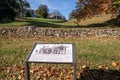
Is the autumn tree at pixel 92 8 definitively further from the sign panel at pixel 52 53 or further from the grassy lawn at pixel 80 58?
the sign panel at pixel 52 53

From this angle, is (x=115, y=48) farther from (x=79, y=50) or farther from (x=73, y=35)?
(x=73, y=35)

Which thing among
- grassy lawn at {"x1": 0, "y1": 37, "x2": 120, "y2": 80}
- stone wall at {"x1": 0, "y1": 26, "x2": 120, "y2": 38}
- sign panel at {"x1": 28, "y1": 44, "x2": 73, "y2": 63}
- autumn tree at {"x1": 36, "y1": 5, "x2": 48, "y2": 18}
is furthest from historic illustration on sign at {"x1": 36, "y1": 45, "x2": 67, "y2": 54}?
autumn tree at {"x1": 36, "y1": 5, "x2": 48, "y2": 18}

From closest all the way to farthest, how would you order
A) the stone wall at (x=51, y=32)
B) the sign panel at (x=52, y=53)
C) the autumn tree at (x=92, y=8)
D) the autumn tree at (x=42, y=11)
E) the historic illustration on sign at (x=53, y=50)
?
the sign panel at (x=52, y=53)
the historic illustration on sign at (x=53, y=50)
the stone wall at (x=51, y=32)
the autumn tree at (x=92, y=8)
the autumn tree at (x=42, y=11)

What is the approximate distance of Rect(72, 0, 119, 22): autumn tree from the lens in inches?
1065

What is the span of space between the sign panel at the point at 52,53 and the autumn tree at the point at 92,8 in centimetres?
2007

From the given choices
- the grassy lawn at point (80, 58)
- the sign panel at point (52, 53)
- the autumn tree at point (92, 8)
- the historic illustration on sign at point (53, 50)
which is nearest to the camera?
the sign panel at point (52, 53)

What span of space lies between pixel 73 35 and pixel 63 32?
0.66 metres

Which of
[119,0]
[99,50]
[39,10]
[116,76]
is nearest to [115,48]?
[99,50]

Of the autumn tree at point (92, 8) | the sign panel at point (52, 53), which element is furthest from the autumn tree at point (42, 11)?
the sign panel at point (52, 53)

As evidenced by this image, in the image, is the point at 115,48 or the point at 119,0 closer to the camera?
the point at 115,48

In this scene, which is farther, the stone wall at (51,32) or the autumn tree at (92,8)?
the autumn tree at (92,8)

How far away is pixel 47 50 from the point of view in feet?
23.3

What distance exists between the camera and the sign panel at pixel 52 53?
6641mm

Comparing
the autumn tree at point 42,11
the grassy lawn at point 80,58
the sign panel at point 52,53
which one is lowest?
the autumn tree at point 42,11
